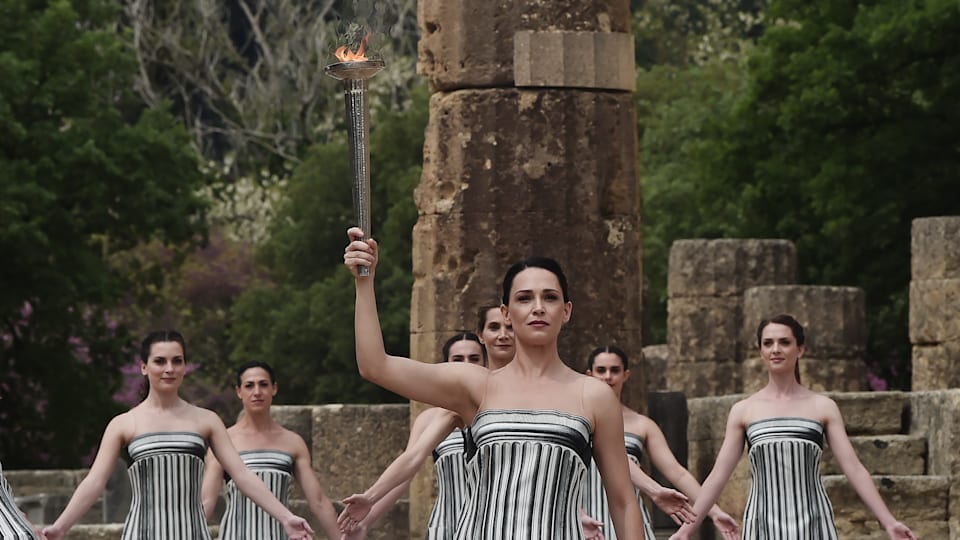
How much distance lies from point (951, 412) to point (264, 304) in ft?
80.9

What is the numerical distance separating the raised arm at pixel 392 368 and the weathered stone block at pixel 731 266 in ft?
67.7

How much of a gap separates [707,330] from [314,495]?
16536mm

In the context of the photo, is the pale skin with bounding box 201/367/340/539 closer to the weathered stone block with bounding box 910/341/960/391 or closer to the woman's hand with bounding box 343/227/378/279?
the woman's hand with bounding box 343/227/378/279

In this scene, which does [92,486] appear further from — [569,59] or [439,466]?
[569,59]

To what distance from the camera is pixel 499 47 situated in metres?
16.3

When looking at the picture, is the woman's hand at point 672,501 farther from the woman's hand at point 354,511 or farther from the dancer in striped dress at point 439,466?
the woman's hand at point 354,511

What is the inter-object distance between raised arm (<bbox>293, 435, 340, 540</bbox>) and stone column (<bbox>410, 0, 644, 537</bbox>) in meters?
3.36

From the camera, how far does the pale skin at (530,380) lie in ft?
25.3

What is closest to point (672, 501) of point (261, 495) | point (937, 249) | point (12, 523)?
point (261, 495)

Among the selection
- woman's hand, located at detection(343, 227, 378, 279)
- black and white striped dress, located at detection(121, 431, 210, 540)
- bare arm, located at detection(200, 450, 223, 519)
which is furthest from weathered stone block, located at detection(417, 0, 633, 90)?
woman's hand, located at detection(343, 227, 378, 279)

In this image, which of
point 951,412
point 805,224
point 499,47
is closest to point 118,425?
point 499,47

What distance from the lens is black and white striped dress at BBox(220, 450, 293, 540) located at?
13031 mm

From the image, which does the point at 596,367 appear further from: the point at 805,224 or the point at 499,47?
the point at 805,224

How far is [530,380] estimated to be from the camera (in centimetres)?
788
